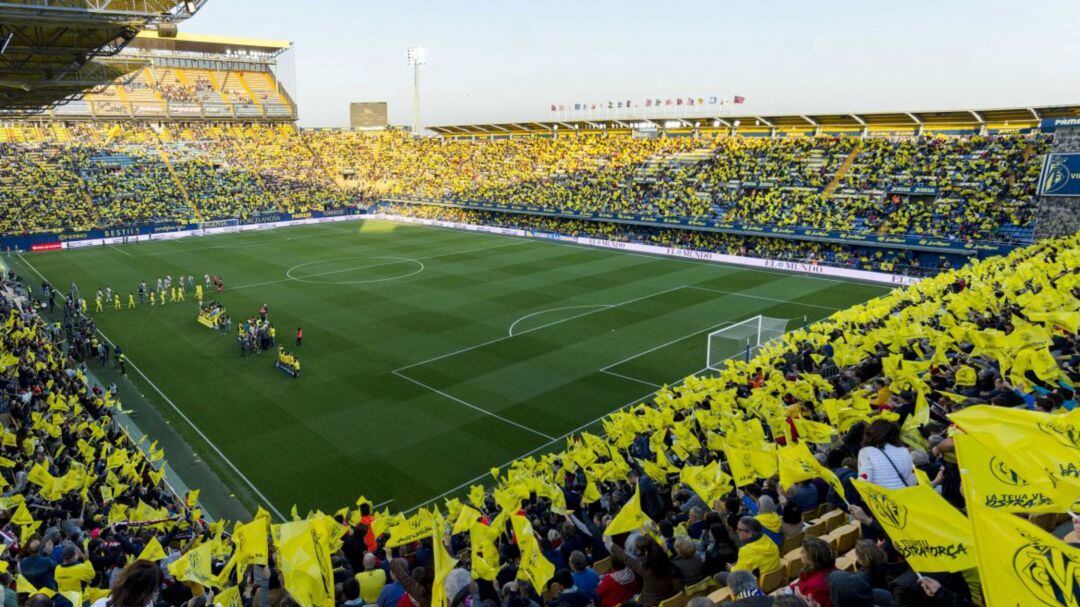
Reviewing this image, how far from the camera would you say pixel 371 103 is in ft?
344

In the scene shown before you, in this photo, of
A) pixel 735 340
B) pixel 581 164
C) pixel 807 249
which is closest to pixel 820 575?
pixel 735 340

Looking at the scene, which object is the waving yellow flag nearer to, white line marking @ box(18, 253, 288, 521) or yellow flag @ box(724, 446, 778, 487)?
yellow flag @ box(724, 446, 778, 487)

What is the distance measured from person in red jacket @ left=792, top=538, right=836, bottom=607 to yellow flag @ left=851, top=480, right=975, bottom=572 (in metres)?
0.57

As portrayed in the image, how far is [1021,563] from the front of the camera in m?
3.64

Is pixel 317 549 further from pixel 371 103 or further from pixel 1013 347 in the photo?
pixel 371 103

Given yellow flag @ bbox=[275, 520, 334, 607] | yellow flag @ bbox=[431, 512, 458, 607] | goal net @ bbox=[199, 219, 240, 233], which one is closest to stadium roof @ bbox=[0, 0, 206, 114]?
yellow flag @ bbox=[275, 520, 334, 607]

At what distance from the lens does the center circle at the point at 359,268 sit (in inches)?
1698

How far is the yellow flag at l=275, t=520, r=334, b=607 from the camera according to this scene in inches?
238

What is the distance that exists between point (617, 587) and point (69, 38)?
1842 centimetres

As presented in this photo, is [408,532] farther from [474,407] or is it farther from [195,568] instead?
[474,407]

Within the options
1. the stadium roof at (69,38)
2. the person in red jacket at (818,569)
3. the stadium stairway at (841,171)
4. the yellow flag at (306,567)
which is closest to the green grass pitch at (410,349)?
the yellow flag at (306,567)

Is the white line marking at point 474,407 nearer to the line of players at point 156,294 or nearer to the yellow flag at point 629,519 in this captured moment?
the yellow flag at point 629,519

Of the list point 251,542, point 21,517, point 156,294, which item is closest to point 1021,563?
point 251,542

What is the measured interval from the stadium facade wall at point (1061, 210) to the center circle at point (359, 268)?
123ft
